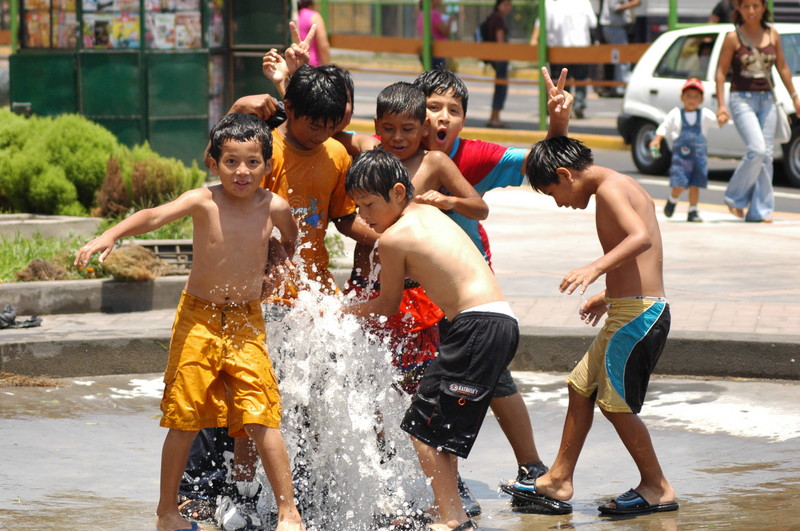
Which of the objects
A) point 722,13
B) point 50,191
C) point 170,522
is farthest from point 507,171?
point 722,13

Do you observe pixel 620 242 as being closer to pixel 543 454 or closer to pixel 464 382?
pixel 464 382

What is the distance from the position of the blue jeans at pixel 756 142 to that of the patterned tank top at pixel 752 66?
0.09 m

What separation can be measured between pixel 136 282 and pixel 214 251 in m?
3.78

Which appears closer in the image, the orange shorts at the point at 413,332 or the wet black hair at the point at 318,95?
the wet black hair at the point at 318,95

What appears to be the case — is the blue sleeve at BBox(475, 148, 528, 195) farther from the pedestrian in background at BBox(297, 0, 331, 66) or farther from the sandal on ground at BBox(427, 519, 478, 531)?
the pedestrian in background at BBox(297, 0, 331, 66)

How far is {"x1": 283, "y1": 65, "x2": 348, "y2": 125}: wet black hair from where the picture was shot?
5.01 m

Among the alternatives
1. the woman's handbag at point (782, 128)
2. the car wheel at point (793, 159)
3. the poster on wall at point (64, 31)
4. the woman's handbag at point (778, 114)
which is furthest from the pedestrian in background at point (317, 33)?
the car wheel at point (793, 159)

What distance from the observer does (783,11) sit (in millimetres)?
20906

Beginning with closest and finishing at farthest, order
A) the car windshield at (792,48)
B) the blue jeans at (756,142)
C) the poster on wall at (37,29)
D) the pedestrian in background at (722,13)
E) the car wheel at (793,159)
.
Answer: the blue jeans at (756,142)
the poster on wall at (37,29)
the car wheel at (793,159)
the car windshield at (792,48)
the pedestrian in background at (722,13)

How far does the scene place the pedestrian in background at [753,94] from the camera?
1184cm

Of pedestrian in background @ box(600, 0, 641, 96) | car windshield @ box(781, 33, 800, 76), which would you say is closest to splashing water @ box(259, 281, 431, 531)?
car windshield @ box(781, 33, 800, 76)

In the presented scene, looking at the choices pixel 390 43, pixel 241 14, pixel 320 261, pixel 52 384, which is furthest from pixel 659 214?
pixel 390 43

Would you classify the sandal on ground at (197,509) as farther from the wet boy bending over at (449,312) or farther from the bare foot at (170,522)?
the wet boy bending over at (449,312)

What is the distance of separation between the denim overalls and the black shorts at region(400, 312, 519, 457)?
7.79 m
